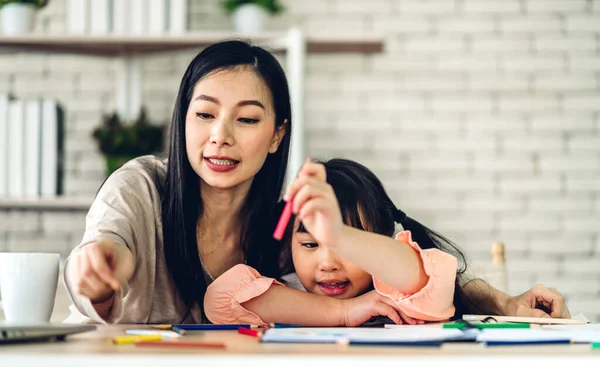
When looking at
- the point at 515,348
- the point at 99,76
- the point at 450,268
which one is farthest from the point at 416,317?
the point at 99,76

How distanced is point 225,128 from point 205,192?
20 centimetres

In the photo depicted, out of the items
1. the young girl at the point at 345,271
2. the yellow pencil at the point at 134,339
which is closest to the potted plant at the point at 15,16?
the young girl at the point at 345,271

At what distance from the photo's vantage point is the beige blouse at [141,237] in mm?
1363

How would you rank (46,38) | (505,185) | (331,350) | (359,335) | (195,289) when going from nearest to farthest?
(331,350) → (359,335) → (195,289) → (46,38) → (505,185)

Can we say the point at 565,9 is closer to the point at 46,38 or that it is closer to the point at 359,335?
the point at 46,38

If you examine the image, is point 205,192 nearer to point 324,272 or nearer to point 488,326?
point 324,272

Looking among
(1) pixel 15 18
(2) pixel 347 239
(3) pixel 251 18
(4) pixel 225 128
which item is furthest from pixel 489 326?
(1) pixel 15 18

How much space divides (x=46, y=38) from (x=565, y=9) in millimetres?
1971

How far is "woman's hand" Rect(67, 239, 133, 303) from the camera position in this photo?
981mm

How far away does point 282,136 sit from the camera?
1.69 metres

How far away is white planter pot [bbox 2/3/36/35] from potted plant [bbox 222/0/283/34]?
0.71 meters

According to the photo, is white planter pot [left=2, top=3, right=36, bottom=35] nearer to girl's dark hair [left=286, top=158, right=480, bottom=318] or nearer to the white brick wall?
the white brick wall

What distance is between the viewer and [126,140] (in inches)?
105

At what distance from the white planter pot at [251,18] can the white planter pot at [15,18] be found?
74 cm
